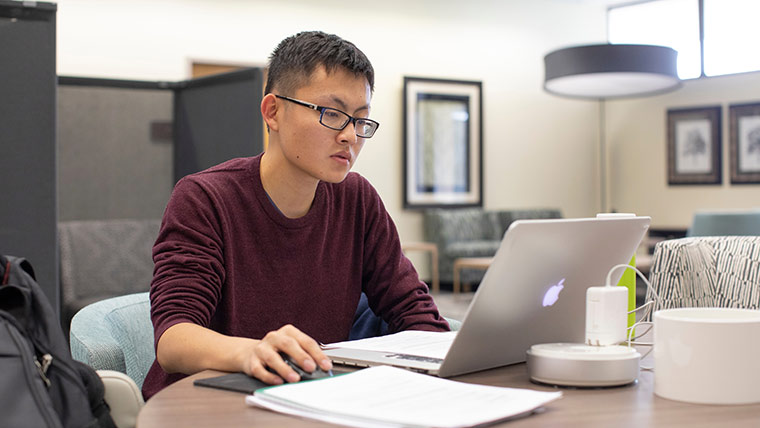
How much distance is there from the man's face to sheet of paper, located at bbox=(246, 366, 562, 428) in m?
0.55

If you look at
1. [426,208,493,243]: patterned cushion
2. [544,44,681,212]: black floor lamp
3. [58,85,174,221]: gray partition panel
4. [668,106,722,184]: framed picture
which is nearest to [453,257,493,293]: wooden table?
[426,208,493,243]: patterned cushion


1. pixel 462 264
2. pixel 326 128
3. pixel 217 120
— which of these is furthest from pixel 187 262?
pixel 462 264

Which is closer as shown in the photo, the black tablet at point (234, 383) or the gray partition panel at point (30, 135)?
the black tablet at point (234, 383)

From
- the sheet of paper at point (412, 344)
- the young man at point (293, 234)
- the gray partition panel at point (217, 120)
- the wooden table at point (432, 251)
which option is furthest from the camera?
the wooden table at point (432, 251)

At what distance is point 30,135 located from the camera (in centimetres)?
305

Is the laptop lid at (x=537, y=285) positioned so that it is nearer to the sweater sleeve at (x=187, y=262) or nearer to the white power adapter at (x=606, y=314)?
the white power adapter at (x=606, y=314)

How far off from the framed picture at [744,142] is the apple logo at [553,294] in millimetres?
7977

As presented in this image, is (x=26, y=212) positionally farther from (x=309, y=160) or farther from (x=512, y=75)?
(x=512, y=75)

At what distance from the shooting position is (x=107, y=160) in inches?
172

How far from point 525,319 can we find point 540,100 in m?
8.20

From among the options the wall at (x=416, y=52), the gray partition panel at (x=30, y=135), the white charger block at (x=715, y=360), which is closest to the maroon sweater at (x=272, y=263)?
the white charger block at (x=715, y=360)

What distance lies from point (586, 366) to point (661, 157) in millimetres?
8600

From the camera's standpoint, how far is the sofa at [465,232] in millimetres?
7793

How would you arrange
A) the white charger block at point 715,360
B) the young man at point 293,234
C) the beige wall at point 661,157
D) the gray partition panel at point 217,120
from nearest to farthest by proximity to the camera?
1. the white charger block at point 715,360
2. the young man at point 293,234
3. the gray partition panel at point 217,120
4. the beige wall at point 661,157
